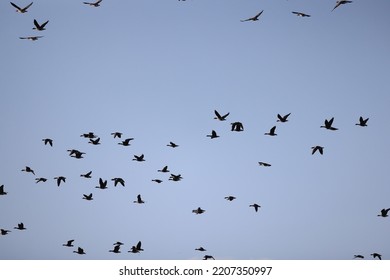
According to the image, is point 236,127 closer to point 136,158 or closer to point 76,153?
point 136,158

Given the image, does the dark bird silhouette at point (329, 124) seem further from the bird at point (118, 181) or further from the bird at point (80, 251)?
the bird at point (80, 251)

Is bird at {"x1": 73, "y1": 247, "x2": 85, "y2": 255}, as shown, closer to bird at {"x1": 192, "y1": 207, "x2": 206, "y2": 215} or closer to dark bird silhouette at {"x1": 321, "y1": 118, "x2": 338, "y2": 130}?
bird at {"x1": 192, "y1": 207, "x2": 206, "y2": 215}

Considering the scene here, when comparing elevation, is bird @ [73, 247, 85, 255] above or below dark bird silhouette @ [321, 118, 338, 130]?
below

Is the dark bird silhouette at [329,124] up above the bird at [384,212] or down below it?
above

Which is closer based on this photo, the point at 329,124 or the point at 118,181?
the point at 329,124

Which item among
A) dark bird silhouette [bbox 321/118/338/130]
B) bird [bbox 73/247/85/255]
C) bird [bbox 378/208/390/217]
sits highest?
dark bird silhouette [bbox 321/118/338/130]

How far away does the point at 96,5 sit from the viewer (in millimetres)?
30828

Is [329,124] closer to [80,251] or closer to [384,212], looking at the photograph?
[384,212]

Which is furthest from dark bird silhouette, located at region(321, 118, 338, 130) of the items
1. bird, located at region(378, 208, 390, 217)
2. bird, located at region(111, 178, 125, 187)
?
bird, located at region(111, 178, 125, 187)

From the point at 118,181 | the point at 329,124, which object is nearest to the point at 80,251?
the point at 118,181

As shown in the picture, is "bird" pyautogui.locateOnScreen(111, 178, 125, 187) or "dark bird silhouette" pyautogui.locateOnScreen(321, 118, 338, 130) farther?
"bird" pyautogui.locateOnScreen(111, 178, 125, 187)

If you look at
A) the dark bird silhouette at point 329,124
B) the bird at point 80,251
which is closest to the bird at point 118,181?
the bird at point 80,251

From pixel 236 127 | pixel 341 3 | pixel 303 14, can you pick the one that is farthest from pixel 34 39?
pixel 341 3
